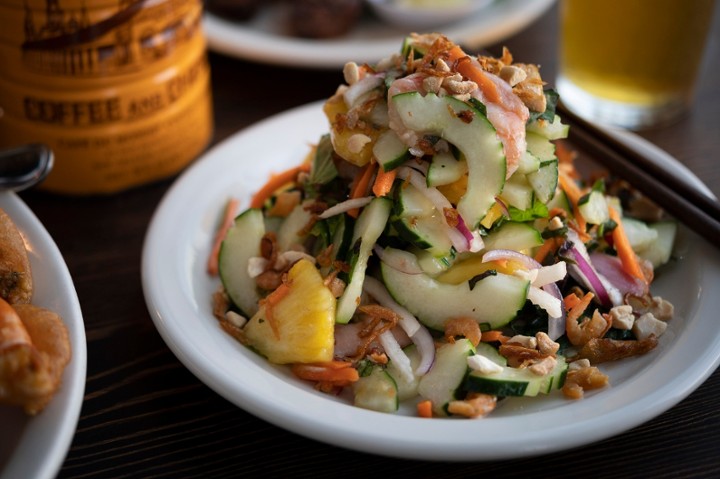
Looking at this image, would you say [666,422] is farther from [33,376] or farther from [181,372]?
[33,376]

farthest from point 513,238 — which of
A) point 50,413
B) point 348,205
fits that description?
point 50,413

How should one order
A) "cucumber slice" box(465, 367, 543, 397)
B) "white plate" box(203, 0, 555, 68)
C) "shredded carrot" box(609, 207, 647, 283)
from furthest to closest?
"white plate" box(203, 0, 555, 68)
"shredded carrot" box(609, 207, 647, 283)
"cucumber slice" box(465, 367, 543, 397)

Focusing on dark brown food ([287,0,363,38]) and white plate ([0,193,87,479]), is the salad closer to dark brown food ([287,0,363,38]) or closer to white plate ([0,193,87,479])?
white plate ([0,193,87,479])

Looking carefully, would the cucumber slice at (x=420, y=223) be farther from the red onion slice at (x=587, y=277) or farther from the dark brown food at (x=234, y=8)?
the dark brown food at (x=234, y=8)

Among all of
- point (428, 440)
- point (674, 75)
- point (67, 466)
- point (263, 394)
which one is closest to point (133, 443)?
point (67, 466)

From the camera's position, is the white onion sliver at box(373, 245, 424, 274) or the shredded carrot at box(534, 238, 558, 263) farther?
the shredded carrot at box(534, 238, 558, 263)

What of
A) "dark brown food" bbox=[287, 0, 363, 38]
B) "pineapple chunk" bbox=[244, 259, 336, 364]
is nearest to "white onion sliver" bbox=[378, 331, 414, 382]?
"pineapple chunk" bbox=[244, 259, 336, 364]

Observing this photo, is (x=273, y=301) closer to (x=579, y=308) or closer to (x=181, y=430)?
(x=181, y=430)
